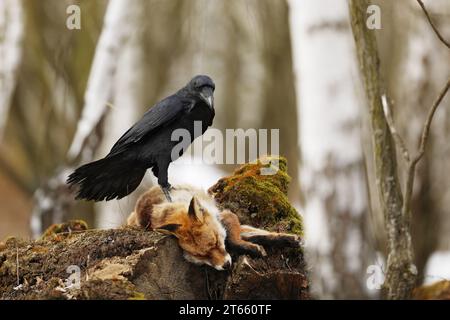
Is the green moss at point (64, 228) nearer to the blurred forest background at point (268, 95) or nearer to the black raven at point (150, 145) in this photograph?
the blurred forest background at point (268, 95)

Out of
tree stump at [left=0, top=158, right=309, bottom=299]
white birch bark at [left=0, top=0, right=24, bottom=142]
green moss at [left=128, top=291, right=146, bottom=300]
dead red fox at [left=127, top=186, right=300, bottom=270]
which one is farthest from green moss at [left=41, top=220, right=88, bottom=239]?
white birch bark at [left=0, top=0, right=24, bottom=142]

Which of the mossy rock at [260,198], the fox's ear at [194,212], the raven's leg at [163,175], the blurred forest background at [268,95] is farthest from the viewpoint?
the blurred forest background at [268,95]

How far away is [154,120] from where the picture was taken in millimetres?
3439

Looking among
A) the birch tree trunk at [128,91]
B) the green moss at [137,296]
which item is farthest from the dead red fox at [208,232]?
the birch tree trunk at [128,91]

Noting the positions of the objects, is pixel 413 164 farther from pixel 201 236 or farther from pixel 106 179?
pixel 106 179

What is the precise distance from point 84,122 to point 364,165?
294 cm

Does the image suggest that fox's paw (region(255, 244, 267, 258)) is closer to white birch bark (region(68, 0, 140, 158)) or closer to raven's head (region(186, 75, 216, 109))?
raven's head (region(186, 75, 216, 109))

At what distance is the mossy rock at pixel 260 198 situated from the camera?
3.34m

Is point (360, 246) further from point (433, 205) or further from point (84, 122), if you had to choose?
point (84, 122)

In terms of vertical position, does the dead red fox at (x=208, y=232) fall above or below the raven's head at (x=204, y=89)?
below

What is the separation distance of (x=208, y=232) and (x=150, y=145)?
0.75 meters

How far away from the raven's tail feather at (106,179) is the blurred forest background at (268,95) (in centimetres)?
34

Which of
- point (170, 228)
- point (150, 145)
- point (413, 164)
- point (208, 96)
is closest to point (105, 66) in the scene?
point (150, 145)
